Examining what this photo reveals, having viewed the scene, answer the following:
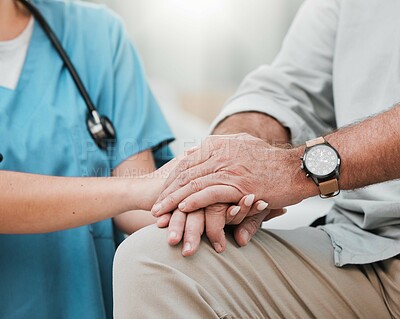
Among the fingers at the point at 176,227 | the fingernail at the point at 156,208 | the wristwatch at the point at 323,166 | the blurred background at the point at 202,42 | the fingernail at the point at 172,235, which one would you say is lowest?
the blurred background at the point at 202,42

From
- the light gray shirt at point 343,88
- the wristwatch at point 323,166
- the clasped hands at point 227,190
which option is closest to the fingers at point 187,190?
the clasped hands at point 227,190

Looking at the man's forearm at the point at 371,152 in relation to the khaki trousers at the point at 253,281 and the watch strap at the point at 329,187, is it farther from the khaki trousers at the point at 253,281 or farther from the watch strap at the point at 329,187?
the khaki trousers at the point at 253,281

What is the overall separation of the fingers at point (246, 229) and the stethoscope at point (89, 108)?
389mm

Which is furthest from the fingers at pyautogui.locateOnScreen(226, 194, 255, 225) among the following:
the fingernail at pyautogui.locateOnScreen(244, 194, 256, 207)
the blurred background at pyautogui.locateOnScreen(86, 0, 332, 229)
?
the blurred background at pyautogui.locateOnScreen(86, 0, 332, 229)

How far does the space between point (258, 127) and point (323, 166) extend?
33cm

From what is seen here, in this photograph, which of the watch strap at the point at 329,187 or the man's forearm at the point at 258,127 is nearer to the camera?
the watch strap at the point at 329,187

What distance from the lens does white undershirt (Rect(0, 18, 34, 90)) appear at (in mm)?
1218

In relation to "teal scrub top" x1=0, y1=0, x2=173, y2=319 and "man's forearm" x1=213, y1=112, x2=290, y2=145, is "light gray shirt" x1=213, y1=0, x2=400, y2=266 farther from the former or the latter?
"teal scrub top" x1=0, y1=0, x2=173, y2=319

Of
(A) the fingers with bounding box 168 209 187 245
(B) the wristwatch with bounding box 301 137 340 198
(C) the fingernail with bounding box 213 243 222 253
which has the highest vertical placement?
(B) the wristwatch with bounding box 301 137 340 198

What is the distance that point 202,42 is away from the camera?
3055 mm

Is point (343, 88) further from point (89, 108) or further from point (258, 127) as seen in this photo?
point (89, 108)

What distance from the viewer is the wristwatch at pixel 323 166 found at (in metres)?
0.97

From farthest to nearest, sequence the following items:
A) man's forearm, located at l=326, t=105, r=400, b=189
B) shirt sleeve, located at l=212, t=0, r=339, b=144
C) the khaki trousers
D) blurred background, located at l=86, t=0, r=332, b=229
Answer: blurred background, located at l=86, t=0, r=332, b=229
shirt sleeve, located at l=212, t=0, r=339, b=144
man's forearm, located at l=326, t=105, r=400, b=189
the khaki trousers

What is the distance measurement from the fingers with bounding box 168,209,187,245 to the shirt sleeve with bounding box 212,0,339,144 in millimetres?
416
